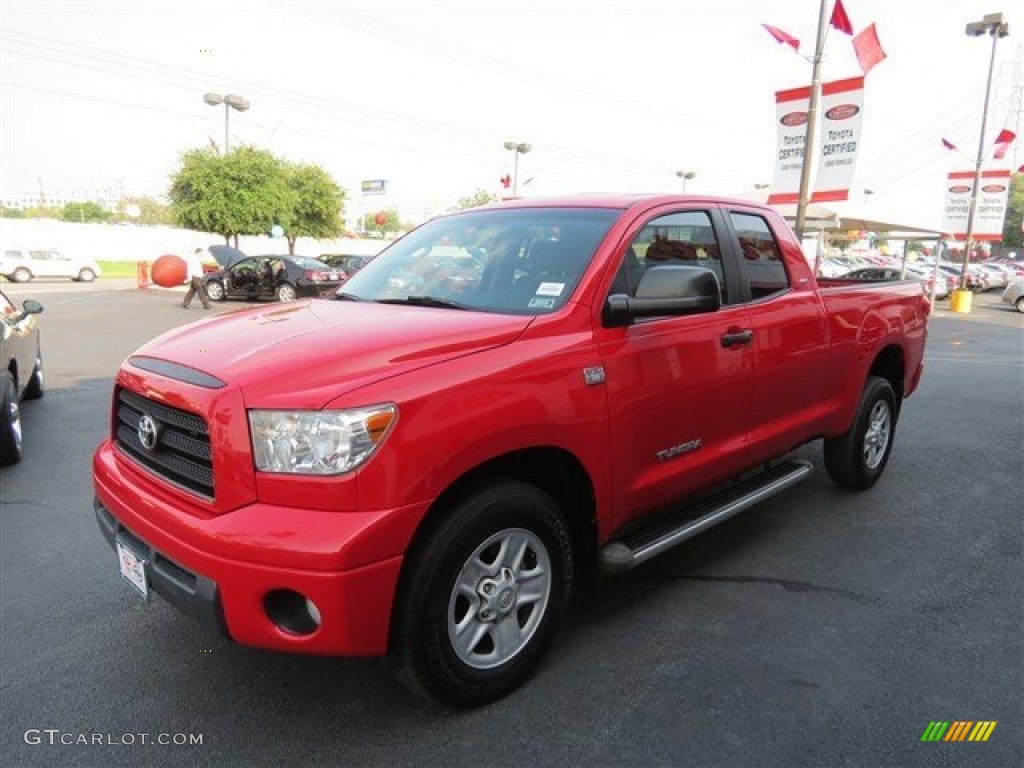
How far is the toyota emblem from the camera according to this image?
8.80ft

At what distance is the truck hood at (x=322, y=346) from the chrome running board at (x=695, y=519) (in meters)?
1.02

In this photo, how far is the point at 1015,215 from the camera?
89.9 metres

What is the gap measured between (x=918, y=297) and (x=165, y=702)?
5.47 meters

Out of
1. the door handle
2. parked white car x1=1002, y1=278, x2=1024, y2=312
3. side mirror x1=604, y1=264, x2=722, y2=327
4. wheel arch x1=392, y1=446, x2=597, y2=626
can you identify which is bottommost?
parked white car x1=1002, y1=278, x2=1024, y2=312

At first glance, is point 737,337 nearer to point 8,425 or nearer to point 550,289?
point 550,289

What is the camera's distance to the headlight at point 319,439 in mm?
2297

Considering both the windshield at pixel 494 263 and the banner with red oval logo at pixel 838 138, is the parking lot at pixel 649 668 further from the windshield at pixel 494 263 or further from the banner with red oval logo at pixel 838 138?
the banner with red oval logo at pixel 838 138

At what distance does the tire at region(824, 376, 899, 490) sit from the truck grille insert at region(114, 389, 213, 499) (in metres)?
4.04

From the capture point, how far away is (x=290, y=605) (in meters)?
2.38

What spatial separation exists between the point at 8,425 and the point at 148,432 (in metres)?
3.63

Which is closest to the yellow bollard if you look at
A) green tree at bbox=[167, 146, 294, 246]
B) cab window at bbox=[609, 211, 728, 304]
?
cab window at bbox=[609, 211, 728, 304]

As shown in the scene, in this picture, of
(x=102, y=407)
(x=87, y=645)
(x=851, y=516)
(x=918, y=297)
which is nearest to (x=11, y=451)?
(x=102, y=407)

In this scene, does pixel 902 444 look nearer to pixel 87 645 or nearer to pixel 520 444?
pixel 520 444

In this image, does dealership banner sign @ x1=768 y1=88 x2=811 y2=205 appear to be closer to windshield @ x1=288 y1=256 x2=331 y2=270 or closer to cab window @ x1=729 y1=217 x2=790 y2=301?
cab window @ x1=729 y1=217 x2=790 y2=301
